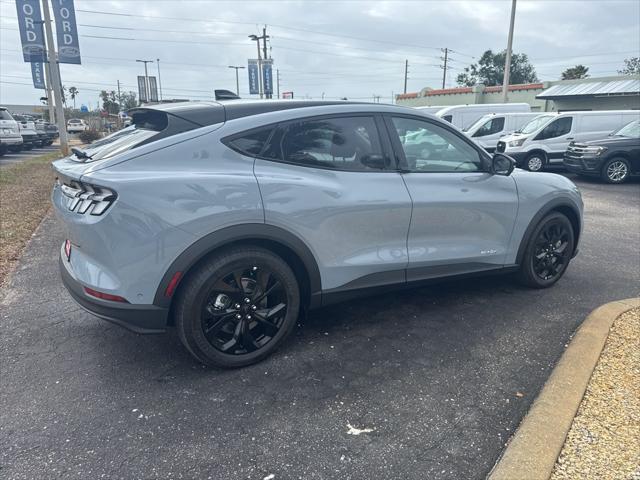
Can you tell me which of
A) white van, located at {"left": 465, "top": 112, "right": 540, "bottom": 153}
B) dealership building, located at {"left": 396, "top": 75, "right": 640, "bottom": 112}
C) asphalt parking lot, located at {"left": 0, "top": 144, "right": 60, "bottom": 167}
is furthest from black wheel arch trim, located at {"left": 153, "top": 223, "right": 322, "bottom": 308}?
dealership building, located at {"left": 396, "top": 75, "right": 640, "bottom": 112}

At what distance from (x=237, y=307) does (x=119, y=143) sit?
132 centimetres

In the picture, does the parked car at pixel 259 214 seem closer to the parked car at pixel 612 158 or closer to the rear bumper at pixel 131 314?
the rear bumper at pixel 131 314

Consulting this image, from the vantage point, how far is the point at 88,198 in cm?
272

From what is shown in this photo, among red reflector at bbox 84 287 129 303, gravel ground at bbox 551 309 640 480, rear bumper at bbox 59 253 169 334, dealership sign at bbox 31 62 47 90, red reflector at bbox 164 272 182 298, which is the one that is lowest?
gravel ground at bbox 551 309 640 480

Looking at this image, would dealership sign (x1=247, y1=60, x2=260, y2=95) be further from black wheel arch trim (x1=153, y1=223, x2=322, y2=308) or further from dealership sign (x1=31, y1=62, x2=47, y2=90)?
black wheel arch trim (x1=153, y1=223, x2=322, y2=308)

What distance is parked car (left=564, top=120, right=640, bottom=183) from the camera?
12.3 metres

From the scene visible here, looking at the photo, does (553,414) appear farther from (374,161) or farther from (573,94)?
(573,94)

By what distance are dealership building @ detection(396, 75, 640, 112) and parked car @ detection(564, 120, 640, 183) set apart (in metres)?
16.4

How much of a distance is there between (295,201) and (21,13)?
21.0m

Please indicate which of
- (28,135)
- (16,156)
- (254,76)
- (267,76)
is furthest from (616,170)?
(267,76)

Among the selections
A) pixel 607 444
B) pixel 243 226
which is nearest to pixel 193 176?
pixel 243 226

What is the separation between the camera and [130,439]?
243 cm

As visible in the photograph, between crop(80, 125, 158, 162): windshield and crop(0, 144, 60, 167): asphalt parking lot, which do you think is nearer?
crop(80, 125, 158, 162): windshield

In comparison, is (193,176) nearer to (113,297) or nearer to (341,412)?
(113,297)
